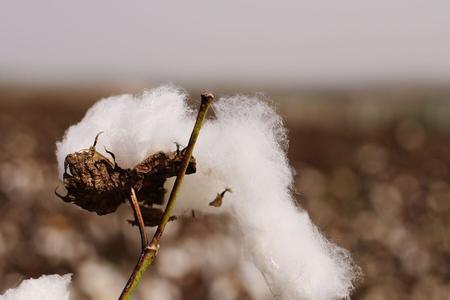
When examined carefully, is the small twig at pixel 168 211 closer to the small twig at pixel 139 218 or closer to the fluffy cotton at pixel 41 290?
the small twig at pixel 139 218

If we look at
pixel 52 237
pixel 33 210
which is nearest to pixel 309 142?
pixel 33 210

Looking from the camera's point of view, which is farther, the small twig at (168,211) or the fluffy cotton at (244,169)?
the fluffy cotton at (244,169)

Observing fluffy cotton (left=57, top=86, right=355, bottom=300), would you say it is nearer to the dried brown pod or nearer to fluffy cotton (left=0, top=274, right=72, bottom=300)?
the dried brown pod

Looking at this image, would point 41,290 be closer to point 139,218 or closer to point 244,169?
point 139,218

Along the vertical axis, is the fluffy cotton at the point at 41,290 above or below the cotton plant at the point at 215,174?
below

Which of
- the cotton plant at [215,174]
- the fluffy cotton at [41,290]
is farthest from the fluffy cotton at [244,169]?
the fluffy cotton at [41,290]

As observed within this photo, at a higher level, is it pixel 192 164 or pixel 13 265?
pixel 192 164

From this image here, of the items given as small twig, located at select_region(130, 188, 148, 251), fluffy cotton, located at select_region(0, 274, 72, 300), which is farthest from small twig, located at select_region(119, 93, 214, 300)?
fluffy cotton, located at select_region(0, 274, 72, 300)

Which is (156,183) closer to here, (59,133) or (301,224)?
(301,224)
